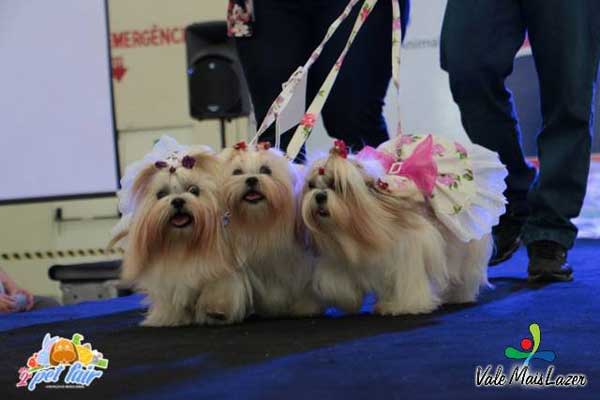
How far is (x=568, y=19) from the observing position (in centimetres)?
254

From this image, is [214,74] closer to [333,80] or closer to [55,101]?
[55,101]

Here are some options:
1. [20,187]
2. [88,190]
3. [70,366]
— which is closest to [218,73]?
[88,190]

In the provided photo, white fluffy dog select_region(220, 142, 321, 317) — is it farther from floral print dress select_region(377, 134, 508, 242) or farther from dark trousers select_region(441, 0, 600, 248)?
dark trousers select_region(441, 0, 600, 248)

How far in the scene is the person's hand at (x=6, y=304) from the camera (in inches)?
124

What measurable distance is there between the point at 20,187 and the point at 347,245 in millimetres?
4499

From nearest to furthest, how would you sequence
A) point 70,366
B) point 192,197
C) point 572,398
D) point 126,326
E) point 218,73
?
1. point 572,398
2. point 70,366
3. point 192,197
4. point 126,326
5. point 218,73

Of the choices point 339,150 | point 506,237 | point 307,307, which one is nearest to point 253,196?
point 339,150

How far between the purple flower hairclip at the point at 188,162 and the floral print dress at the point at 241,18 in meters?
0.69

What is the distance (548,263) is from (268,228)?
1036 millimetres

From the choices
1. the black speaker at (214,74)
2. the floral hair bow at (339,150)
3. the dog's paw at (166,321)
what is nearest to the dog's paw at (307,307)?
the dog's paw at (166,321)

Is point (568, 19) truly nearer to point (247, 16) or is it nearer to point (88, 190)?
point (247, 16)

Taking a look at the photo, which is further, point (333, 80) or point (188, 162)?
point (333, 80)

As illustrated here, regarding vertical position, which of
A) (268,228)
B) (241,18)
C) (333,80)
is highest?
(241,18)

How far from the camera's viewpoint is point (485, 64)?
268cm
